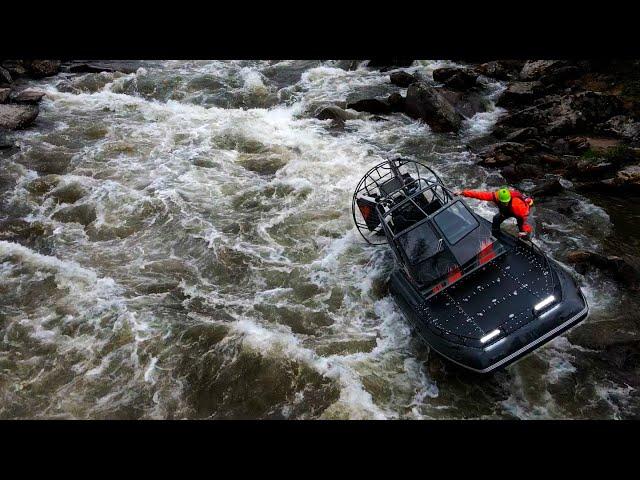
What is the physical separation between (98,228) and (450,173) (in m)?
10.5

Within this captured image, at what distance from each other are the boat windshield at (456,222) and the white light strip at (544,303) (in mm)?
1900

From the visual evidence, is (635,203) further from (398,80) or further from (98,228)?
(98,228)

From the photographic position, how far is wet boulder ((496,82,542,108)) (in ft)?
58.4

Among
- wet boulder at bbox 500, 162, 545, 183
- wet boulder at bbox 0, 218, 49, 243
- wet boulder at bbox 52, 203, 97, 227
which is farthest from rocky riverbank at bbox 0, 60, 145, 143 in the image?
wet boulder at bbox 500, 162, 545, 183

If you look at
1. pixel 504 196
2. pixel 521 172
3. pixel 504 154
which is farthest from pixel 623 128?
pixel 504 196

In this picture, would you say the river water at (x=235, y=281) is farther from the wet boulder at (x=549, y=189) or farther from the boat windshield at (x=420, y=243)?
the boat windshield at (x=420, y=243)

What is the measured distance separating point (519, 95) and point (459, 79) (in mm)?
2573

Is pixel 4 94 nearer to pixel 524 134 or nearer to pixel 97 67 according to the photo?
pixel 97 67

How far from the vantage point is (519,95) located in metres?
17.9

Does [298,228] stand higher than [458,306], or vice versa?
[458,306]
